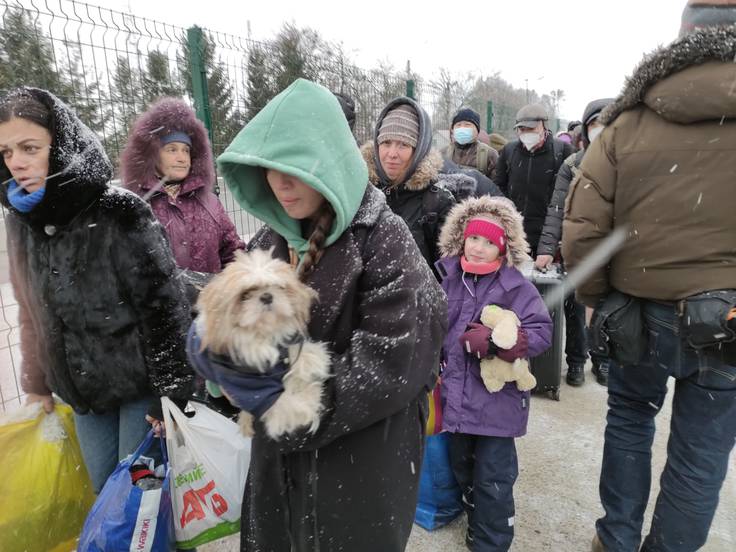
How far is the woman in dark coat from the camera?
1827 mm

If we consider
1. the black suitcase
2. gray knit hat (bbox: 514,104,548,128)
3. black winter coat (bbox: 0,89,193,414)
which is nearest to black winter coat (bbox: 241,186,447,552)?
black winter coat (bbox: 0,89,193,414)

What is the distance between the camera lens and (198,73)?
13.3 feet

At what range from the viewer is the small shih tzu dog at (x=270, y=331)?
108 cm

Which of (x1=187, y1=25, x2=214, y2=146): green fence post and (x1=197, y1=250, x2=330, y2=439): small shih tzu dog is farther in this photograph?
(x1=187, y1=25, x2=214, y2=146): green fence post

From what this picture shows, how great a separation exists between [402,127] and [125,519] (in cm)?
Answer: 237

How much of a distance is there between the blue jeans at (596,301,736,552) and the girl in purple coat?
43 cm

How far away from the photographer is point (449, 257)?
2574 mm

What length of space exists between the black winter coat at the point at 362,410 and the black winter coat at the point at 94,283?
73 cm

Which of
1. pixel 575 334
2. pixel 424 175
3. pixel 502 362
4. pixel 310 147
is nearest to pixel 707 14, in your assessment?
pixel 424 175

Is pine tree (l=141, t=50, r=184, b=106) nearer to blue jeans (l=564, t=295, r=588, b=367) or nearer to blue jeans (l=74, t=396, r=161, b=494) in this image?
blue jeans (l=74, t=396, r=161, b=494)

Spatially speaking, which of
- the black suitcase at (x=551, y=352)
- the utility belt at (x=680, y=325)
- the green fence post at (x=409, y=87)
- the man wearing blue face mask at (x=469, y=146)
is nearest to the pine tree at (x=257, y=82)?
the man wearing blue face mask at (x=469, y=146)

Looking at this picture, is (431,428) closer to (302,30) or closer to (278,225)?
(278,225)

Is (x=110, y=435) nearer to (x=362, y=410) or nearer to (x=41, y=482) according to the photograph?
(x=41, y=482)

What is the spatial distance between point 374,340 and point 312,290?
20 centimetres
